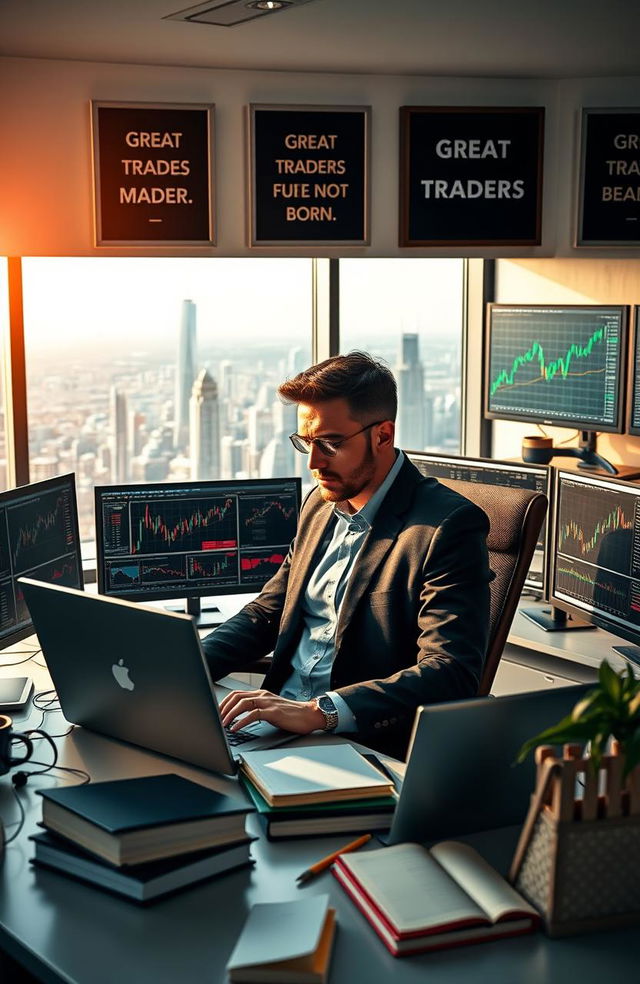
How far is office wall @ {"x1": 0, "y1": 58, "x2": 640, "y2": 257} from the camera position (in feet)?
10.2

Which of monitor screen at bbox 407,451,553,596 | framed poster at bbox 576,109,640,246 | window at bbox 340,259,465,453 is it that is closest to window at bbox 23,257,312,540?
window at bbox 340,259,465,453

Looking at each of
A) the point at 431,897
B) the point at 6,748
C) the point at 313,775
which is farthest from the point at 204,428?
the point at 431,897

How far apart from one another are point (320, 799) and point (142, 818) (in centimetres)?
29

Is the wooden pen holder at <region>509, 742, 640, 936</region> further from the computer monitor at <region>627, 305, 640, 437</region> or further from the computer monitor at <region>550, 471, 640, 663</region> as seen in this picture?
the computer monitor at <region>627, 305, 640, 437</region>

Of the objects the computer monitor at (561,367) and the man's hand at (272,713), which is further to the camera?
the computer monitor at (561,367)

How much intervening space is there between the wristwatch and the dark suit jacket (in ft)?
0.12

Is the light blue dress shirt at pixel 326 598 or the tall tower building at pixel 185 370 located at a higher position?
the tall tower building at pixel 185 370

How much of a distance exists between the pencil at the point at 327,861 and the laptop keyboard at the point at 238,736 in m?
0.42

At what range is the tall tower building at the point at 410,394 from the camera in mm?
4086

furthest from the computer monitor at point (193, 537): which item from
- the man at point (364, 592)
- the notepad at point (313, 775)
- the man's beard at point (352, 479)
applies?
the notepad at point (313, 775)

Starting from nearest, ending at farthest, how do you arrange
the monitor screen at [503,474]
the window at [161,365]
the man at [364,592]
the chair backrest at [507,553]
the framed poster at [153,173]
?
the man at [364,592]
the chair backrest at [507,553]
the framed poster at [153,173]
the monitor screen at [503,474]
the window at [161,365]

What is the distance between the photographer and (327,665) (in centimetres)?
247

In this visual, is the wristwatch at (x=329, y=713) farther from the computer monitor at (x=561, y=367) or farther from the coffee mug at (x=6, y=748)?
the computer monitor at (x=561, y=367)

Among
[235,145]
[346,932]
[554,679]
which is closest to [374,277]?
[235,145]
